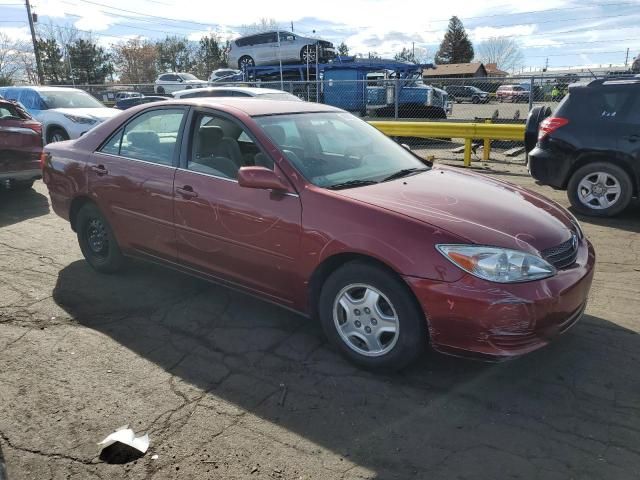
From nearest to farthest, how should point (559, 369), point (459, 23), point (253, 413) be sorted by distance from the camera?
point (253, 413) → point (559, 369) → point (459, 23)

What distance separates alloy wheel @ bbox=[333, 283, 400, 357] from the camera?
125 inches

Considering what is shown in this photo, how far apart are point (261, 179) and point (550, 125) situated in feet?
16.9

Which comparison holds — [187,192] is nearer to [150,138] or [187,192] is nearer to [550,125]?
[150,138]

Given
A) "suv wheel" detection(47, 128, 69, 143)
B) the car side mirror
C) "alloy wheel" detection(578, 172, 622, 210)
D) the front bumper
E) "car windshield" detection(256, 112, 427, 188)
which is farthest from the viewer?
"suv wheel" detection(47, 128, 69, 143)

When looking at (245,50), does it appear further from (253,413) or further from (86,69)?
(86,69)

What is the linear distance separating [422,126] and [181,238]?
858 cm

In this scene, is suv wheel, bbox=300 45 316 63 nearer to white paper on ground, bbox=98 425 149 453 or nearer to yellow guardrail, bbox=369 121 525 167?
yellow guardrail, bbox=369 121 525 167

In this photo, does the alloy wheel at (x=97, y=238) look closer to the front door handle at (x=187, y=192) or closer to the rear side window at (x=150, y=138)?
the rear side window at (x=150, y=138)

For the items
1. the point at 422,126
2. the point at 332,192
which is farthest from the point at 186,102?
the point at 422,126

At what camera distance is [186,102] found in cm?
425

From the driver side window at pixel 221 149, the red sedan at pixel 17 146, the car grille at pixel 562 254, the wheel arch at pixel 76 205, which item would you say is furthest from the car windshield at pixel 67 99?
the car grille at pixel 562 254

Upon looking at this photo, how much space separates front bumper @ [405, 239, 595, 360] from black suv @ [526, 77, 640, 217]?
4.40 meters

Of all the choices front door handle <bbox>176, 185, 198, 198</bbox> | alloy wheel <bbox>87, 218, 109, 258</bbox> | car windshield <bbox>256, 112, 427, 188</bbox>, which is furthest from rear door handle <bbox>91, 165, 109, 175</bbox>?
car windshield <bbox>256, 112, 427, 188</bbox>

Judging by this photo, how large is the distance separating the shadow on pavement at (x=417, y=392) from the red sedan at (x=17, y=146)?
4505mm
